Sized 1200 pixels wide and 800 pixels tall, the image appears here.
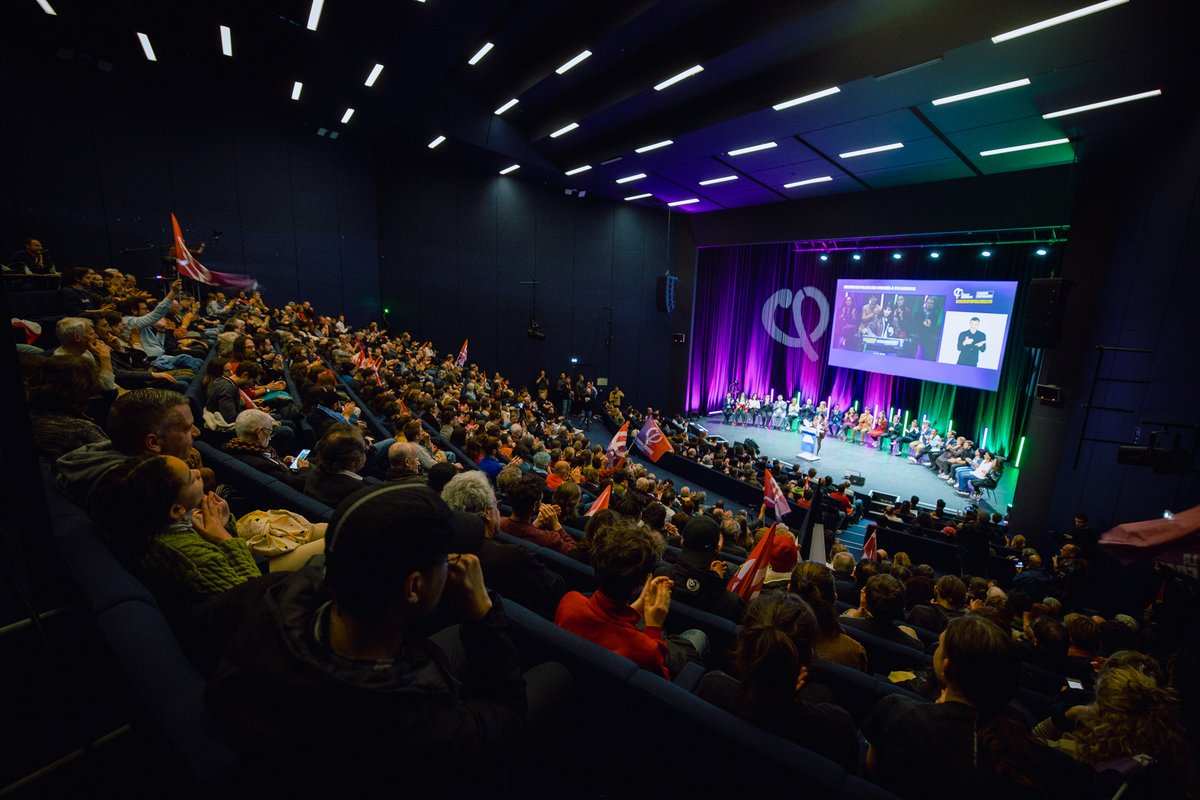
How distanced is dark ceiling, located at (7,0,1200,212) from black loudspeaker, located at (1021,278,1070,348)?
7.34 ft

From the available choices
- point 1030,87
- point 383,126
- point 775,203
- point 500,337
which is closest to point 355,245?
point 383,126

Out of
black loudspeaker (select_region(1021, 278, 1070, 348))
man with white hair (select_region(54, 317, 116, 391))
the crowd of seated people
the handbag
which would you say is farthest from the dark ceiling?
the handbag

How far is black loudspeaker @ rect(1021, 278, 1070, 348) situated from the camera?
289 inches

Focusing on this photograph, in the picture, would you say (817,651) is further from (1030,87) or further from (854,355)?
(854,355)

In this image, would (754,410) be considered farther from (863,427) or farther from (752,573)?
(752,573)

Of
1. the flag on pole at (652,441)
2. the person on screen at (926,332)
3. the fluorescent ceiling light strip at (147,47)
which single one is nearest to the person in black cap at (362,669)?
the flag on pole at (652,441)

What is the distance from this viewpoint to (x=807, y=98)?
764cm

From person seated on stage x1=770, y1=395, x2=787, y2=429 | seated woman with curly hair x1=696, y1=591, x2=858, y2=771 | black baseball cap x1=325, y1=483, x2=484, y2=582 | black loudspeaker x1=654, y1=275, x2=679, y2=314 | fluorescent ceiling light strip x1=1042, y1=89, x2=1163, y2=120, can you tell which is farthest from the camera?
person seated on stage x1=770, y1=395, x2=787, y2=429

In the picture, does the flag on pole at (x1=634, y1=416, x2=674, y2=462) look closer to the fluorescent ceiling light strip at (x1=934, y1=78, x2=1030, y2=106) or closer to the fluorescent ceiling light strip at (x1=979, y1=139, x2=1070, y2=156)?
the fluorescent ceiling light strip at (x1=934, y1=78, x2=1030, y2=106)

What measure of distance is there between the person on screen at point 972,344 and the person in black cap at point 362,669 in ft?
50.8

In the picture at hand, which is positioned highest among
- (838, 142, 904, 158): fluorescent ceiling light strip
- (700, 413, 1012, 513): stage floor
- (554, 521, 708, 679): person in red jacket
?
(838, 142, 904, 158): fluorescent ceiling light strip

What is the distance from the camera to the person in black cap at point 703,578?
2.91 metres

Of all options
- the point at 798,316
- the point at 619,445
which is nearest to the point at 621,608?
the point at 619,445

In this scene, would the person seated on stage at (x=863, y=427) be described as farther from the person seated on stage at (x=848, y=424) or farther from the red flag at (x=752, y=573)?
the red flag at (x=752, y=573)
